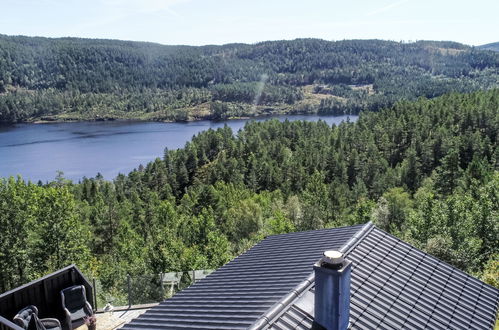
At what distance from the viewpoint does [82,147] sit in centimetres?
13338

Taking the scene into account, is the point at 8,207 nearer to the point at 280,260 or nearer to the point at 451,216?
the point at 280,260

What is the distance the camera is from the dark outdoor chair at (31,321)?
9812 millimetres

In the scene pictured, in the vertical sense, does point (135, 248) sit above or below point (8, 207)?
below

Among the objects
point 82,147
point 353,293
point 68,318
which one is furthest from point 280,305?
point 82,147

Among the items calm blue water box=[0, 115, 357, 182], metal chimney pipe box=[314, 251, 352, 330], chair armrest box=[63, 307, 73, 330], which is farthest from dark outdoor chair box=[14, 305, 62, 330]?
calm blue water box=[0, 115, 357, 182]

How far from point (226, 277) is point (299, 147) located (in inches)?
3532

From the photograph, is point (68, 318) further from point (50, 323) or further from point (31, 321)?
point (31, 321)

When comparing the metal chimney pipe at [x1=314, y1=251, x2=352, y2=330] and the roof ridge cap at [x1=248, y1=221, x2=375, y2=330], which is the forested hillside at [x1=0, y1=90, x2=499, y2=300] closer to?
the roof ridge cap at [x1=248, y1=221, x2=375, y2=330]

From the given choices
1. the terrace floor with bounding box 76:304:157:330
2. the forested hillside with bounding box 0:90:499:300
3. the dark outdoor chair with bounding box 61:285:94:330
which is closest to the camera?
the dark outdoor chair with bounding box 61:285:94:330

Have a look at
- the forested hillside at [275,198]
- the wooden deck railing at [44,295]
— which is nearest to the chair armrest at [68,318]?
the wooden deck railing at [44,295]

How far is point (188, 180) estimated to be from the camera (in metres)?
97.6

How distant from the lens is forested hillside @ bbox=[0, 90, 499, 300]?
87.7 feet

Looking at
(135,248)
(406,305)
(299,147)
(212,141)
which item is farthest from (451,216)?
(212,141)

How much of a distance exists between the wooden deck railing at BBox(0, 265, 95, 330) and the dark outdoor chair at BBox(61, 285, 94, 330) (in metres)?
0.25
